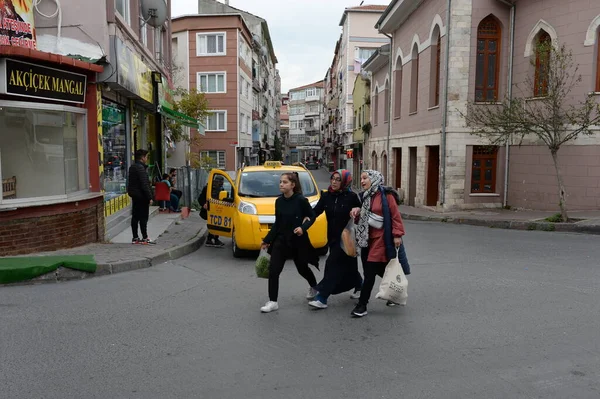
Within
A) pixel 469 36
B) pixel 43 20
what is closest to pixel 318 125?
pixel 469 36

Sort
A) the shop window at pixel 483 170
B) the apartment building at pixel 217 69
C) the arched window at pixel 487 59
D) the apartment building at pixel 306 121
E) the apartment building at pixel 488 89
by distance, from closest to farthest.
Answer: the apartment building at pixel 488 89, the arched window at pixel 487 59, the shop window at pixel 483 170, the apartment building at pixel 217 69, the apartment building at pixel 306 121

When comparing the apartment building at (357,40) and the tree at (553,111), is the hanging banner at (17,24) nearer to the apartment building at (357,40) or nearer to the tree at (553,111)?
the tree at (553,111)

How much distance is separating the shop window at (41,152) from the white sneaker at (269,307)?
17.1 ft

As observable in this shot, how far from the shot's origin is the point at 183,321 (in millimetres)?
5855

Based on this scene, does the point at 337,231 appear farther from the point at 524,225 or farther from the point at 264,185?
the point at 524,225

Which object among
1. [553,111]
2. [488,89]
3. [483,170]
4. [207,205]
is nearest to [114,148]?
[207,205]

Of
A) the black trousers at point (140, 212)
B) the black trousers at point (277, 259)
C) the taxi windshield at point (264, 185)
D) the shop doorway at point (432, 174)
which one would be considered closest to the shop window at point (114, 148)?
the black trousers at point (140, 212)

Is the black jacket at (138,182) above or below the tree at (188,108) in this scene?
below

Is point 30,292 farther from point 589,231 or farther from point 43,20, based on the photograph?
point 589,231

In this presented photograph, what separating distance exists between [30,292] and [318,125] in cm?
10663

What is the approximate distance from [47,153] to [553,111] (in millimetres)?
12434

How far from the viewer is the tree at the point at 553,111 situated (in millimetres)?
14312

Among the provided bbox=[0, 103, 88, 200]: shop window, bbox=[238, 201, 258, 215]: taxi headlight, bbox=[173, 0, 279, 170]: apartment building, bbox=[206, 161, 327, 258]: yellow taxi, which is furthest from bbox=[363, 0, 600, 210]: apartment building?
bbox=[173, 0, 279, 170]: apartment building

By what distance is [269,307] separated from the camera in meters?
6.21
